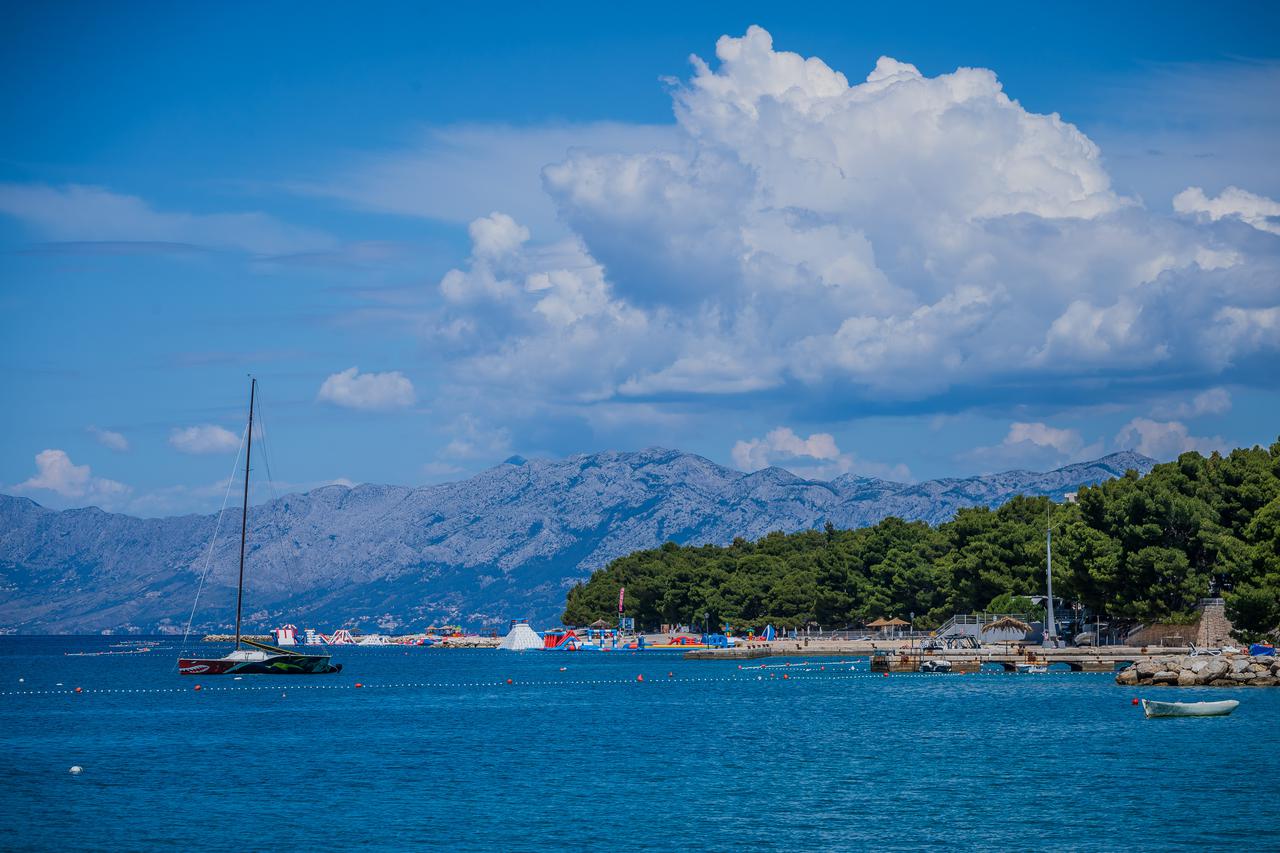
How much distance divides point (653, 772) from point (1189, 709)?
33.4 metres

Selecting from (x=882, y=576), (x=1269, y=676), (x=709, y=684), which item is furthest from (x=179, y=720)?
(x=882, y=576)

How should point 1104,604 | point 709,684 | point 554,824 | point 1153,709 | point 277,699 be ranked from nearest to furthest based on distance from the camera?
1. point 554,824
2. point 1153,709
3. point 277,699
4. point 709,684
5. point 1104,604

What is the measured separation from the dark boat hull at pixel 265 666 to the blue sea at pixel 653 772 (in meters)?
18.3

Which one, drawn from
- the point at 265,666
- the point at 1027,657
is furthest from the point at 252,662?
the point at 1027,657

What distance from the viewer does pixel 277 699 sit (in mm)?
102188

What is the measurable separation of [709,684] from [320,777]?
6321 cm

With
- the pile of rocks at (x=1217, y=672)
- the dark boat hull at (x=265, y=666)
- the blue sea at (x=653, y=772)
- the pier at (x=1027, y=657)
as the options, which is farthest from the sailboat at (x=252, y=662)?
the pile of rocks at (x=1217, y=672)

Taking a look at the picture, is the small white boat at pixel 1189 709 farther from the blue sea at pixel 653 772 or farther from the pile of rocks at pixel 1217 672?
the pile of rocks at pixel 1217 672

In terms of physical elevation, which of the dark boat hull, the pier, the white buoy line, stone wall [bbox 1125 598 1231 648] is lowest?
the white buoy line

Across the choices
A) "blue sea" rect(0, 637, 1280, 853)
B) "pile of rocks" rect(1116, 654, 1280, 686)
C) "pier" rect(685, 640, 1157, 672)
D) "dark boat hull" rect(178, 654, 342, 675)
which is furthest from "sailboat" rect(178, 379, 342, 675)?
"pile of rocks" rect(1116, 654, 1280, 686)

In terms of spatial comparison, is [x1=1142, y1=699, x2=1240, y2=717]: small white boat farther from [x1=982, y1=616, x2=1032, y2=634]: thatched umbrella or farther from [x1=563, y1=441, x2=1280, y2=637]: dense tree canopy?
[x1=982, y1=616, x2=1032, y2=634]: thatched umbrella

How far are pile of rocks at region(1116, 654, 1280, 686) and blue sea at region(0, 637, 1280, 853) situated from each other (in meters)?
2.57

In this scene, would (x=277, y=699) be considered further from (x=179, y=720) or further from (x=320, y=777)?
(x=320, y=777)

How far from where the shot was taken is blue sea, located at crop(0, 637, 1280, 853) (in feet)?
136
